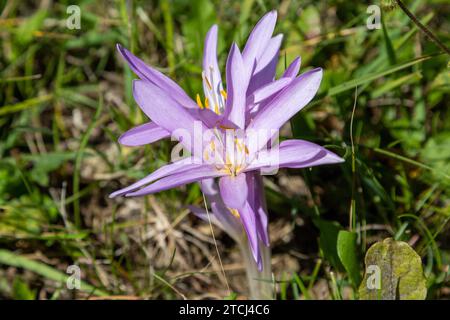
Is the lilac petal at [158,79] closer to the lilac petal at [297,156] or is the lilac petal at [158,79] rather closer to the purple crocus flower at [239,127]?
the purple crocus flower at [239,127]

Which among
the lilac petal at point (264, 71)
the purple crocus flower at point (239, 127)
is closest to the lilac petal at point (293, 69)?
the purple crocus flower at point (239, 127)

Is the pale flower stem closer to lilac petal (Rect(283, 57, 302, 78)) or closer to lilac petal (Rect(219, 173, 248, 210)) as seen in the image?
lilac petal (Rect(219, 173, 248, 210))

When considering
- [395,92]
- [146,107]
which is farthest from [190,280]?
[395,92]

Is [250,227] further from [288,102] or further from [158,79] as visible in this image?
[158,79]

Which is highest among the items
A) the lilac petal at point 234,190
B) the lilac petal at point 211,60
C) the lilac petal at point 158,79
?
the lilac petal at point 211,60

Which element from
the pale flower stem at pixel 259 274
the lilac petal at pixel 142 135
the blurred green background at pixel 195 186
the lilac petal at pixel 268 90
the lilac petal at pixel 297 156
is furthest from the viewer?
the blurred green background at pixel 195 186

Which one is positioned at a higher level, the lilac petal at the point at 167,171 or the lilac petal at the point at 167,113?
the lilac petal at the point at 167,113
